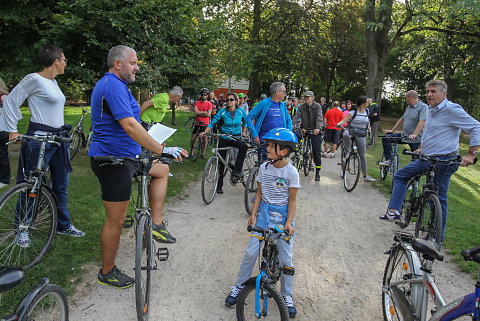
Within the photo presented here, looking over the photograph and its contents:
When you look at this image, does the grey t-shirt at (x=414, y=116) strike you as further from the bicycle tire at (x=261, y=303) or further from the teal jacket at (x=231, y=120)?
the bicycle tire at (x=261, y=303)

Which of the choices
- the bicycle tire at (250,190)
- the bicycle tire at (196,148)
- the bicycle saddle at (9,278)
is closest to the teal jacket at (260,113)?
the bicycle tire at (250,190)

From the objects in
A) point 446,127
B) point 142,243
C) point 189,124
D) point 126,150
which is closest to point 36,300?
point 142,243

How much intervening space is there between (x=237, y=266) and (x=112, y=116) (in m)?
2.23

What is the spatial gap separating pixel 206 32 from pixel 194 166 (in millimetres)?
3621

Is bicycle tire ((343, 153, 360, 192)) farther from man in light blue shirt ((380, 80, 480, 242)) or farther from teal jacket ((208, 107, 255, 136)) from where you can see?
man in light blue shirt ((380, 80, 480, 242))

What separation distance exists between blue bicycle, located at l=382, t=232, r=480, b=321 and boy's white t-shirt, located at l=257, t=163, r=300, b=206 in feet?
3.26

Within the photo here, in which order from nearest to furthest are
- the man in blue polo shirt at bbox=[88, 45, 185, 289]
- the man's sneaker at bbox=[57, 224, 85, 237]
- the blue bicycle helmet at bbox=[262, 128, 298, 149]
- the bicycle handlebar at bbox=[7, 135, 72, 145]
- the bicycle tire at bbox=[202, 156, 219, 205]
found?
the man in blue polo shirt at bbox=[88, 45, 185, 289] → the blue bicycle helmet at bbox=[262, 128, 298, 149] → the bicycle handlebar at bbox=[7, 135, 72, 145] → the man's sneaker at bbox=[57, 224, 85, 237] → the bicycle tire at bbox=[202, 156, 219, 205]

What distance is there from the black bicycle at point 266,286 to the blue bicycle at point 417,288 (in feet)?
2.75

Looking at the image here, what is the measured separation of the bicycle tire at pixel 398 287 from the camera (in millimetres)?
2488

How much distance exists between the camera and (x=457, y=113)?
14.6ft

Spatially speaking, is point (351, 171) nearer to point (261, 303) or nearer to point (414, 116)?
point (414, 116)

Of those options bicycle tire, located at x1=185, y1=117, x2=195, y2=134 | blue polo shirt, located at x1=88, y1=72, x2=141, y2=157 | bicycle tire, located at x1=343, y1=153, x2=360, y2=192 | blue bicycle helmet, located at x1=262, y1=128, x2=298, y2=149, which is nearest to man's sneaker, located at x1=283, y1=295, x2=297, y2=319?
blue bicycle helmet, located at x1=262, y1=128, x2=298, y2=149

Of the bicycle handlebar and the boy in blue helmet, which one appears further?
the bicycle handlebar

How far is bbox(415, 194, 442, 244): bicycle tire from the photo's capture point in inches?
169
